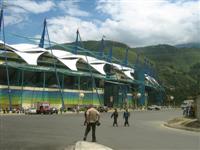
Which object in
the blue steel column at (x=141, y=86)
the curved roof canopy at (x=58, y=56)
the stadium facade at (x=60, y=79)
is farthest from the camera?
the blue steel column at (x=141, y=86)

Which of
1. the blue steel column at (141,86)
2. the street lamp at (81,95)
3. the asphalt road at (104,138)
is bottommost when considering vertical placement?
the asphalt road at (104,138)

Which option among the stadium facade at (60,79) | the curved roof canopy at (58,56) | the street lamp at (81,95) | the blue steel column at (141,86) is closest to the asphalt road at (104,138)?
the stadium facade at (60,79)

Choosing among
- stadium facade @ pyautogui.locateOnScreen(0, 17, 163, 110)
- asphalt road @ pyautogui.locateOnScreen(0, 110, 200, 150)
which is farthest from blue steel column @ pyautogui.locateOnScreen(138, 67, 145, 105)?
asphalt road @ pyautogui.locateOnScreen(0, 110, 200, 150)

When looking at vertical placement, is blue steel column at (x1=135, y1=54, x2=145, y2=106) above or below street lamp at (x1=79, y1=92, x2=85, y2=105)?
above

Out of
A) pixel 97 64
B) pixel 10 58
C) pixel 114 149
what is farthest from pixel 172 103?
pixel 114 149

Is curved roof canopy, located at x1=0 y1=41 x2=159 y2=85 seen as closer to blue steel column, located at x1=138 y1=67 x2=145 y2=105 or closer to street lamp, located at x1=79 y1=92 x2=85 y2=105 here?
blue steel column, located at x1=138 y1=67 x2=145 y2=105

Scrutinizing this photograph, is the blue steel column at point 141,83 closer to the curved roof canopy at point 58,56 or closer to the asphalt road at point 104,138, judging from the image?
the curved roof canopy at point 58,56

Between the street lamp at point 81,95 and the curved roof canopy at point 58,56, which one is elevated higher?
the curved roof canopy at point 58,56

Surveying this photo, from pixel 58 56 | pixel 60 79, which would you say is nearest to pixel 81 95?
pixel 60 79

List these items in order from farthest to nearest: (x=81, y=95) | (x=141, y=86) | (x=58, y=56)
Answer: (x=141, y=86), (x=58, y=56), (x=81, y=95)

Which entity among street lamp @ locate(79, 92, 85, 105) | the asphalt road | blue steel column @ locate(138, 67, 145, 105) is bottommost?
the asphalt road

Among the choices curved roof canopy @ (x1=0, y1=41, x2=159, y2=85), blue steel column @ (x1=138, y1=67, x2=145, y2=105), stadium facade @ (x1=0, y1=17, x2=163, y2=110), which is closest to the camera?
stadium facade @ (x1=0, y1=17, x2=163, y2=110)

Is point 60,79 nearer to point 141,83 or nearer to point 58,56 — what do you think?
point 58,56

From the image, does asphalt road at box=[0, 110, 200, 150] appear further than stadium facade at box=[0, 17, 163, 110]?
No
